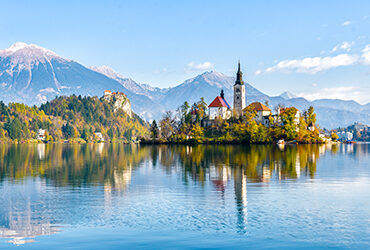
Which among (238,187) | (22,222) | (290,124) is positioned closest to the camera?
(22,222)

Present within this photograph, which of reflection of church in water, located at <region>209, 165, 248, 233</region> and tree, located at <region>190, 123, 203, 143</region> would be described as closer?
reflection of church in water, located at <region>209, 165, 248, 233</region>

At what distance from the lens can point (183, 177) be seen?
1975 inches

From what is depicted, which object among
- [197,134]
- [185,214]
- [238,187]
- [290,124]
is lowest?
[185,214]

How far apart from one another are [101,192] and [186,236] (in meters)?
17.0

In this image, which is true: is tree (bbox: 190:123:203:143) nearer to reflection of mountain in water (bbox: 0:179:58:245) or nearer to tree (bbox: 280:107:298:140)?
tree (bbox: 280:107:298:140)

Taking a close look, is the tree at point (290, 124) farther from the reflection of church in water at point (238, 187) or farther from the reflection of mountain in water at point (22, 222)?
the reflection of mountain in water at point (22, 222)

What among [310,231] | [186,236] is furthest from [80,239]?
[310,231]

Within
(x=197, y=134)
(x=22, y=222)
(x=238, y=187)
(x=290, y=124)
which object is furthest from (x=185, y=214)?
(x=290, y=124)

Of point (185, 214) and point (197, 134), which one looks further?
point (197, 134)

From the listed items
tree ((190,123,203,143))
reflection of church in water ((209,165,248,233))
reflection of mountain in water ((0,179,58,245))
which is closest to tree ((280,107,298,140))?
tree ((190,123,203,143))

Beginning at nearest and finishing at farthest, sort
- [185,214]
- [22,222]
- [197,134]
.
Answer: [22,222] → [185,214] → [197,134]

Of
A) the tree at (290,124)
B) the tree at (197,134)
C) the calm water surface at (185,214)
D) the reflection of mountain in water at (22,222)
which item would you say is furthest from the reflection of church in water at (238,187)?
the tree at (197,134)

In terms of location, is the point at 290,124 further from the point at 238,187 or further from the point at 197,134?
the point at 238,187

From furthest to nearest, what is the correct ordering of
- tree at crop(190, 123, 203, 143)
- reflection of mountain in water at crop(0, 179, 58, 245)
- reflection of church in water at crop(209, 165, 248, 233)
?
tree at crop(190, 123, 203, 143)
reflection of church in water at crop(209, 165, 248, 233)
reflection of mountain in water at crop(0, 179, 58, 245)
